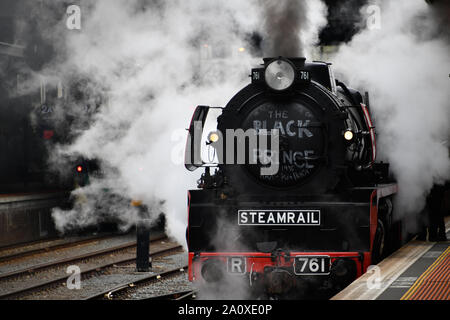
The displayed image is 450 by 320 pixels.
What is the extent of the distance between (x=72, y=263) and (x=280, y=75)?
5283 millimetres

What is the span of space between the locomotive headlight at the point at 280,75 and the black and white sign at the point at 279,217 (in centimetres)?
110

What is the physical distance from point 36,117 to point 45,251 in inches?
223

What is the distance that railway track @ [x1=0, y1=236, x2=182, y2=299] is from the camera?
325 inches

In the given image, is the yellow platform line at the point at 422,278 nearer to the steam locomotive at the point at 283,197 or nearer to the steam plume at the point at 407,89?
the steam locomotive at the point at 283,197

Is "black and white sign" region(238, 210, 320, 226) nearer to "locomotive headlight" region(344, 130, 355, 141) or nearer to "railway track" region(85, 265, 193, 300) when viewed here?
"locomotive headlight" region(344, 130, 355, 141)

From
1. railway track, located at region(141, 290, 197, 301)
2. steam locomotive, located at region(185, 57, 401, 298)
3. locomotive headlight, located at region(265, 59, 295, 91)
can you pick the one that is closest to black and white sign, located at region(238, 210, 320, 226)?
steam locomotive, located at region(185, 57, 401, 298)

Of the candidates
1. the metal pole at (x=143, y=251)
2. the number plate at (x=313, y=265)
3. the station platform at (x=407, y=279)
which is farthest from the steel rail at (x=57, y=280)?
the station platform at (x=407, y=279)

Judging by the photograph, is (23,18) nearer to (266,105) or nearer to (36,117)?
(36,117)

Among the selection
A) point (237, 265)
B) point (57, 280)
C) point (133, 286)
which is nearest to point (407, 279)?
point (237, 265)

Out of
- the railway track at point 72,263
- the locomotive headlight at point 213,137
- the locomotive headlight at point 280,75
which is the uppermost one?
the locomotive headlight at point 280,75

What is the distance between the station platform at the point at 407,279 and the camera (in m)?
5.40

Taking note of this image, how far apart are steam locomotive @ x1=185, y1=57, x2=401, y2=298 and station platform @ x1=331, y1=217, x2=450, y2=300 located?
0.89ft

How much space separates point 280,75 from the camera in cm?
643

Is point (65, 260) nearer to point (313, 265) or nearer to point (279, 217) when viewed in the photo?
point (279, 217)
